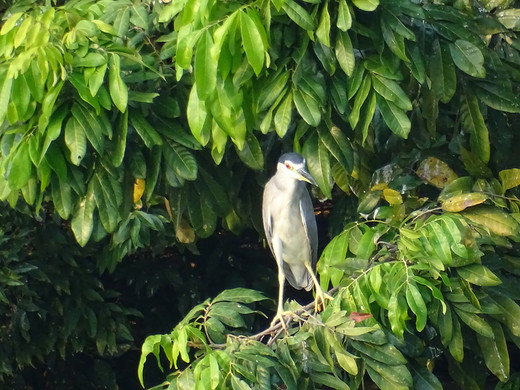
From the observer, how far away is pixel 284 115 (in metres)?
3.34

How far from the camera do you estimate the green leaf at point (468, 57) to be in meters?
3.48

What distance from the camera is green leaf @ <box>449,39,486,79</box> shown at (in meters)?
3.48

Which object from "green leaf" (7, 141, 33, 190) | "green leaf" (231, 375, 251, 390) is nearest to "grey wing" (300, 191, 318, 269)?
"green leaf" (7, 141, 33, 190)

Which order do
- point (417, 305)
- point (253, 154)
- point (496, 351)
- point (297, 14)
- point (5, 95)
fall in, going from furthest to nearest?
1. point (253, 154)
2. point (496, 351)
3. point (5, 95)
4. point (297, 14)
5. point (417, 305)

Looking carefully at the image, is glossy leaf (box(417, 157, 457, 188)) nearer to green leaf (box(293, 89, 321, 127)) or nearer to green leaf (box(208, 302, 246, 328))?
green leaf (box(293, 89, 321, 127))

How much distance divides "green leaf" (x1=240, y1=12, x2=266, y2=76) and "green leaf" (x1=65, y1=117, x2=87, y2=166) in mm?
809

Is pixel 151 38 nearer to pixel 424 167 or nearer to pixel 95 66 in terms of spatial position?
pixel 95 66

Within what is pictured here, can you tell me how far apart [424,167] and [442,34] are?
68 cm

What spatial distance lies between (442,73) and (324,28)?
68 cm

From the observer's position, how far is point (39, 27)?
137 inches

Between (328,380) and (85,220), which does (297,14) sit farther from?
(85,220)

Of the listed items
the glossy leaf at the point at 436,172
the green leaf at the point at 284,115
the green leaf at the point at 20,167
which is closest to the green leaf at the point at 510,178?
the glossy leaf at the point at 436,172

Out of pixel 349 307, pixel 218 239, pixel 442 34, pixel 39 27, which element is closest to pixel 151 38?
pixel 39 27

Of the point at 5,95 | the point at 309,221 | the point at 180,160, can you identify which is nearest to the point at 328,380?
the point at 180,160
